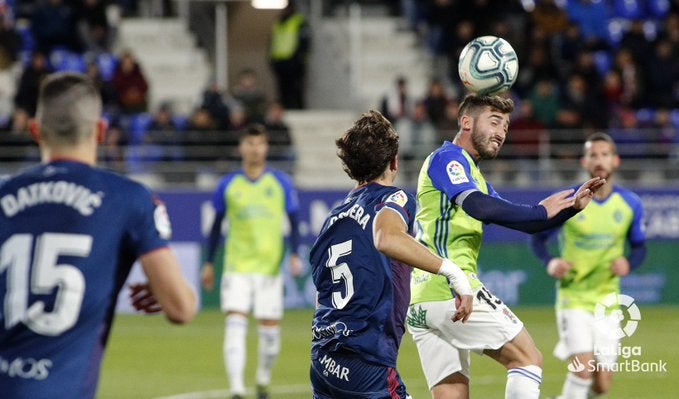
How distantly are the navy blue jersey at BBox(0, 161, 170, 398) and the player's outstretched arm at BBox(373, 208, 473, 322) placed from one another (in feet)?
5.22

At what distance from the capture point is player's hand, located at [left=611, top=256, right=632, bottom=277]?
9867 millimetres

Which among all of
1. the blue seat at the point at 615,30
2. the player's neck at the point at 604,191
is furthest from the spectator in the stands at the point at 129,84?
the player's neck at the point at 604,191

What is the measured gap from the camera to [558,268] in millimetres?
9945

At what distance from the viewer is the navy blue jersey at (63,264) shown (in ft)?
14.6

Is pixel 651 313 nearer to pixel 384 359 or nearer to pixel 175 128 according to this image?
pixel 175 128

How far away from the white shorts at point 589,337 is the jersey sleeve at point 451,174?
124 inches

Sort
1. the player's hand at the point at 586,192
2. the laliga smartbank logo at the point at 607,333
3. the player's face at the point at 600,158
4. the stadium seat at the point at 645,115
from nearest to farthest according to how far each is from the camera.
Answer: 1. the player's hand at the point at 586,192
2. the laliga smartbank logo at the point at 607,333
3. the player's face at the point at 600,158
4. the stadium seat at the point at 645,115

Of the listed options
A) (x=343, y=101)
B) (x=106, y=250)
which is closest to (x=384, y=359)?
(x=106, y=250)

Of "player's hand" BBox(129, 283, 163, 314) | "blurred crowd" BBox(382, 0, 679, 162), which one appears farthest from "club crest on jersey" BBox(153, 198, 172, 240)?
"blurred crowd" BBox(382, 0, 679, 162)

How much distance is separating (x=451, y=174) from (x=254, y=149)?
5587 millimetres

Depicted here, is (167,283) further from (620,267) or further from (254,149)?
(254,149)

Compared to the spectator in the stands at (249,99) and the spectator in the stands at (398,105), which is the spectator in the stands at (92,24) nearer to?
the spectator in the stands at (249,99)

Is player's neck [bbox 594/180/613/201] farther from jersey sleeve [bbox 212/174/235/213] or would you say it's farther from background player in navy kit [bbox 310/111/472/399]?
background player in navy kit [bbox 310/111/472/399]

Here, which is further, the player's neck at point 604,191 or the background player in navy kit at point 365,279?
the player's neck at point 604,191
